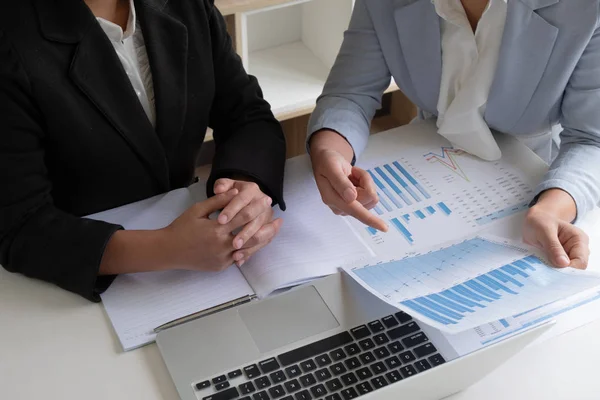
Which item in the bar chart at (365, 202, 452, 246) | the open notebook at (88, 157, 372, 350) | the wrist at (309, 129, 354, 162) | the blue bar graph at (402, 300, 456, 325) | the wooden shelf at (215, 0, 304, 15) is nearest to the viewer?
the blue bar graph at (402, 300, 456, 325)

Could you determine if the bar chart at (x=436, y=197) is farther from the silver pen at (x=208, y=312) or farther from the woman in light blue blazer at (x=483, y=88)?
the silver pen at (x=208, y=312)

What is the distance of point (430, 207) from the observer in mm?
994

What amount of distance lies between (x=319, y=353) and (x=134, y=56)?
0.50 metres

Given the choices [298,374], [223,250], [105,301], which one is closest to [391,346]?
[298,374]

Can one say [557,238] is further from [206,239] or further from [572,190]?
[206,239]

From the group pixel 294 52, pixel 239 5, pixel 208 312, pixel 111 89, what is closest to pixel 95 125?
pixel 111 89

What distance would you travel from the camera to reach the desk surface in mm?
770

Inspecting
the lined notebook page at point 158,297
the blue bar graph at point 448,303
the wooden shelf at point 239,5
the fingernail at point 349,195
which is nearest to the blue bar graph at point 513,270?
the blue bar graph at point 448,303

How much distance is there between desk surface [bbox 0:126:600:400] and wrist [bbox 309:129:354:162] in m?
0.39

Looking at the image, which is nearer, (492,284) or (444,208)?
(492,284)

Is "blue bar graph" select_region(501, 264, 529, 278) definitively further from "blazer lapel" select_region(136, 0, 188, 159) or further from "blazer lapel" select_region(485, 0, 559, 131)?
"blazer lapel" select_region(136, 0, 188, 159)

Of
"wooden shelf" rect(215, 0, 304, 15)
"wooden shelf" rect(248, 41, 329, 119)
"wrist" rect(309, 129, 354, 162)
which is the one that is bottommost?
"wooden shelf" rect(248, 41, 329, 119)

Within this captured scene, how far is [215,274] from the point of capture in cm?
90

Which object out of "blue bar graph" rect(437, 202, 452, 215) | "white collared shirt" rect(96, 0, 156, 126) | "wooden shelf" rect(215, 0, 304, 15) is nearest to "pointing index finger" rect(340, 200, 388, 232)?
"blue bar graph" rect(437, 202, 452, 215)
